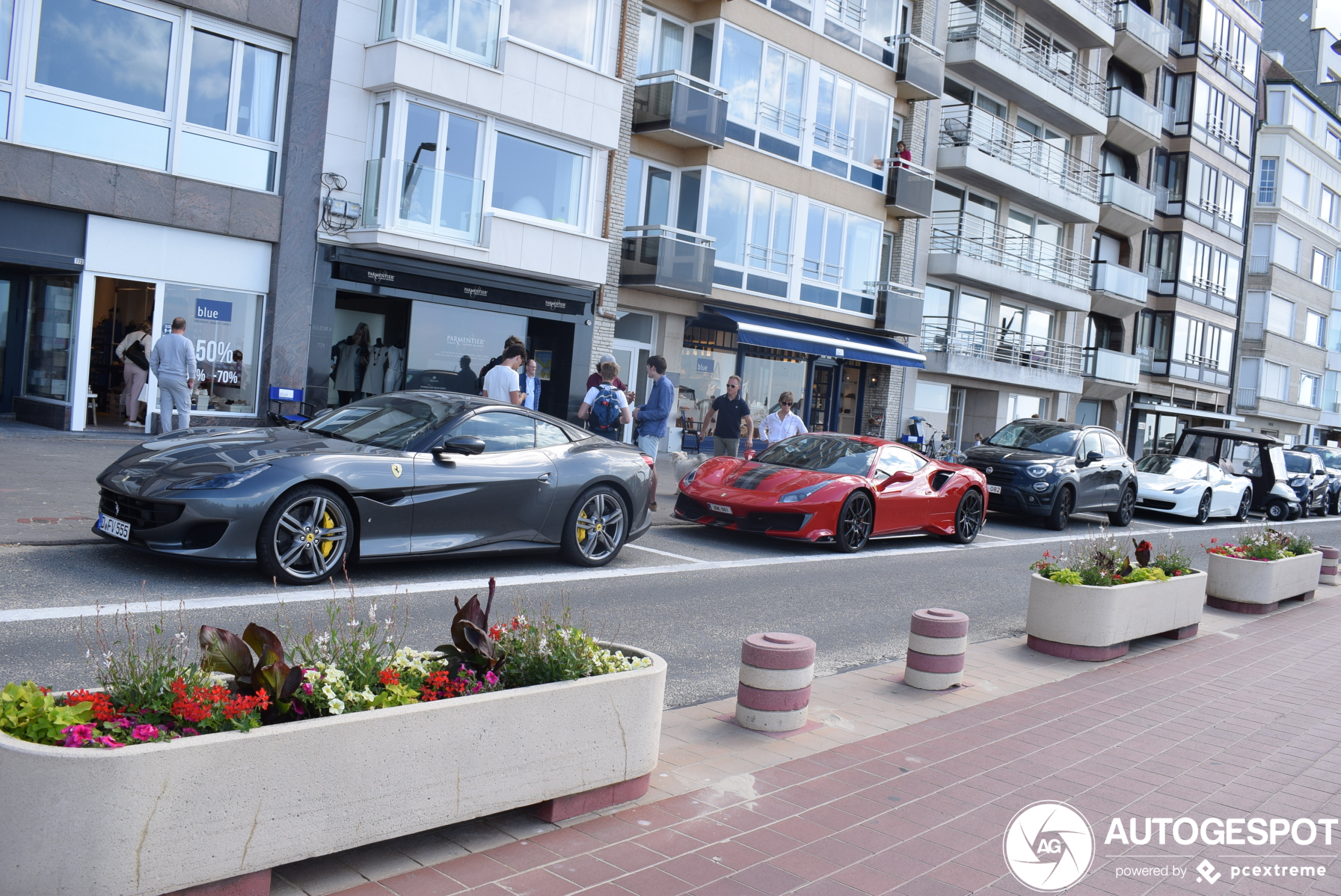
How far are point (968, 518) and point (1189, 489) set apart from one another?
9293mm

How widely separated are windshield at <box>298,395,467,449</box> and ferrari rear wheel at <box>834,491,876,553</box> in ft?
15.8

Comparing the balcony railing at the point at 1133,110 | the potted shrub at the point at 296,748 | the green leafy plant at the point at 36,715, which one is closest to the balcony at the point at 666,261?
the potted shrub at the point at 296,748

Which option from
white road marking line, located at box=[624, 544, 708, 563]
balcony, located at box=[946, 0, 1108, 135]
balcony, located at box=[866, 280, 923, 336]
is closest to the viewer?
white road marking line, located at box=[624, 544, 708, 563]

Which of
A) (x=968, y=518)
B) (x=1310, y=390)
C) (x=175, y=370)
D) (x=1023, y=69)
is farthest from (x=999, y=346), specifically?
(x=1310, y=390)

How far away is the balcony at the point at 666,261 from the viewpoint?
2195 cm

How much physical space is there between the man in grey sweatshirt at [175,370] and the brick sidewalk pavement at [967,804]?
38.0ft

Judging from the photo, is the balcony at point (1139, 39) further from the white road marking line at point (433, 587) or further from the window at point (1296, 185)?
the white road marking line at point (433, 587)

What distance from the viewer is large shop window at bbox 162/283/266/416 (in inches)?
628

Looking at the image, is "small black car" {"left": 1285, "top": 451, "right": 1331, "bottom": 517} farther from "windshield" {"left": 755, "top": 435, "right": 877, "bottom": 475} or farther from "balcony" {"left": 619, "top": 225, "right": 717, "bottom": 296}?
"windshield" {"left": 755, "top": 435, "right": 877, "bottom": 475}

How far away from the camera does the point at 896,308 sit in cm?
2836

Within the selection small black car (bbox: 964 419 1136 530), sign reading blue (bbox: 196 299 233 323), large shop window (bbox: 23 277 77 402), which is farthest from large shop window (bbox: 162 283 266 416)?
small black car (bbox: 964 419 1136 530)

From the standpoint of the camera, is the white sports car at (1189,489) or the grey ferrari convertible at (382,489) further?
the white sports car at (1189,489)

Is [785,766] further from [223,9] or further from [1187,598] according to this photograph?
[223,9]

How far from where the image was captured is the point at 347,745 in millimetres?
3209
